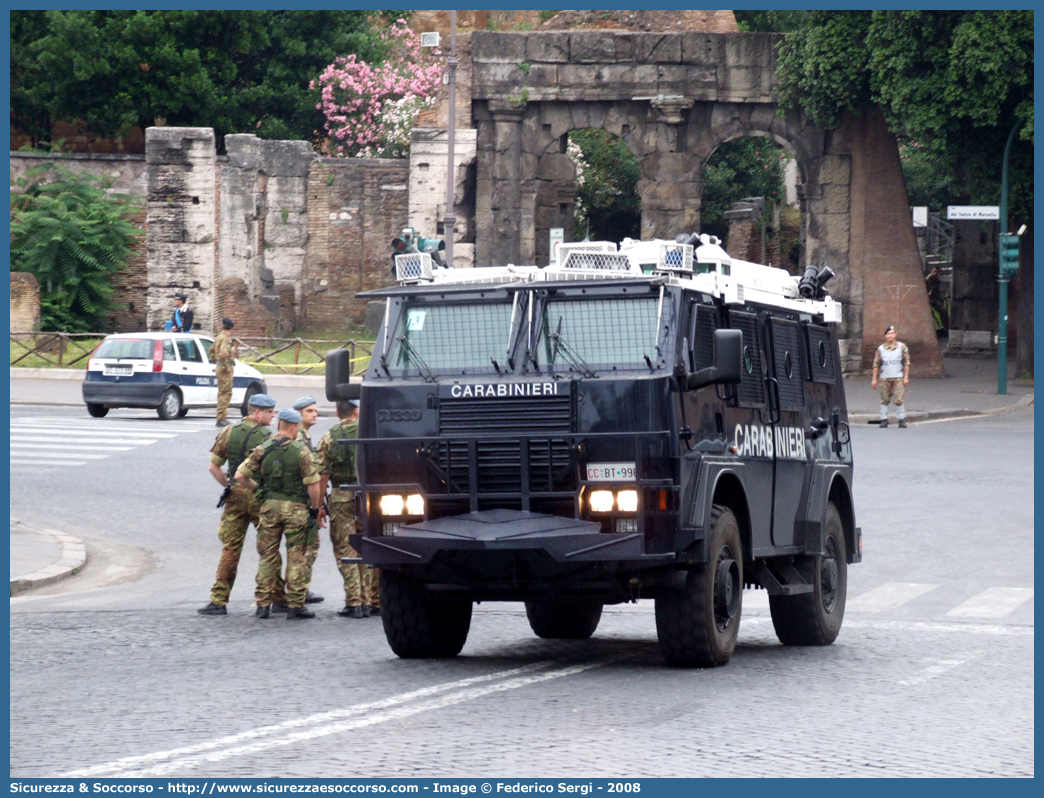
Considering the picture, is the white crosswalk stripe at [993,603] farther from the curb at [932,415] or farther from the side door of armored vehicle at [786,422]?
the curb at [932,415]

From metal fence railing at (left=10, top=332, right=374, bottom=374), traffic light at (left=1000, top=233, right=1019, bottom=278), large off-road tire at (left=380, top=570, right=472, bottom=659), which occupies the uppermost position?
traffic light at (left=1000, top=233, right=1019, bottom=278)

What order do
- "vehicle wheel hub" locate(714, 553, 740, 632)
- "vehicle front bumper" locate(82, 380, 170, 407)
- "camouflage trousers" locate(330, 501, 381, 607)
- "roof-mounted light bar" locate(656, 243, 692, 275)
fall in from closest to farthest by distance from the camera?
1. "vehicle wheel hub" locate(714, 553, 740, 632)
2. "roof-mounted light bar" locate(656, 243, 692, 275)
3. "camouflage trousers" locate(330, 501, 381, 607)
4. "vehicle front bumper" locate(82, 380, 170, 407)

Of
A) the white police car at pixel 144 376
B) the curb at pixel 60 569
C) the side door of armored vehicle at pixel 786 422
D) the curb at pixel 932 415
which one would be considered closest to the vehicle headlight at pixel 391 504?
the side door of armored vehicle at pixel 786 422

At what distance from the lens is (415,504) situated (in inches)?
387

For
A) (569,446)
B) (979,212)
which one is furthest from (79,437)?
(979,212)

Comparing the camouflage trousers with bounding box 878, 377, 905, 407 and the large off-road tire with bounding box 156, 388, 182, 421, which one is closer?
the camouflage trousers with bounding box 878, 377, 905, 407

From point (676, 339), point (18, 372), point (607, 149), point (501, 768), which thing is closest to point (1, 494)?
point (501, 768)

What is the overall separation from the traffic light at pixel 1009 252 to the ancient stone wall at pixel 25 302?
23.4 metres

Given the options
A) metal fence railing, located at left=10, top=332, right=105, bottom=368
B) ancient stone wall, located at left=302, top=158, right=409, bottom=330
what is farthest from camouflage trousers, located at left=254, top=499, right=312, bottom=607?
ancient stone wall, located at left=302, top=158, right=409, bottom=330

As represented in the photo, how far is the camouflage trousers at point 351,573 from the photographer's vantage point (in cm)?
1308

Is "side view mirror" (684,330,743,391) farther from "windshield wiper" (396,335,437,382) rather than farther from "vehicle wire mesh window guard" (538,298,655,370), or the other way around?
"windshield wiper" (396,335,437,382)

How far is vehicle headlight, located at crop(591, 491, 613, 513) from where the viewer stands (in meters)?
9.50

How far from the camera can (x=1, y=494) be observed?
652 cm

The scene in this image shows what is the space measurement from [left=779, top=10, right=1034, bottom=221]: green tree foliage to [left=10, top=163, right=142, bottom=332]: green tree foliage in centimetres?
1882
